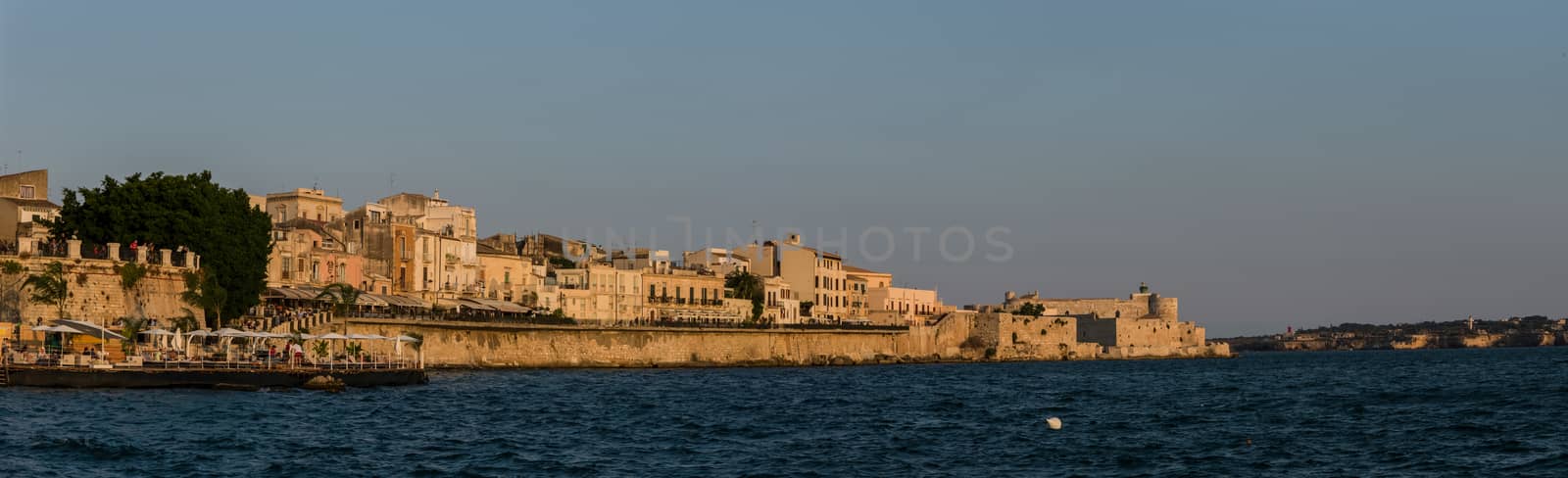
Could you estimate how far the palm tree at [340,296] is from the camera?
75000 millimetres

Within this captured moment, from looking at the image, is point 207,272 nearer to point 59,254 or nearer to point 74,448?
point 59,254

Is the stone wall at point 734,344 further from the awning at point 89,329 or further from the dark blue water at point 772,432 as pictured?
the awning at point 89,329

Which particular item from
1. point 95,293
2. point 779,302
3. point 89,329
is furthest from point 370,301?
point 779,302

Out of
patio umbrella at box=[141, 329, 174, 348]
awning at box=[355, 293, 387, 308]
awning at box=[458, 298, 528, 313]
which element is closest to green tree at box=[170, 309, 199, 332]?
patio umbrella at box=[141, 329, 174, 348]

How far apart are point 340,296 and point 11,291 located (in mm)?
23135

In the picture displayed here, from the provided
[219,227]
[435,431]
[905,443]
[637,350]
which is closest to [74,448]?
[435,431]

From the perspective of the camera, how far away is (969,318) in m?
129

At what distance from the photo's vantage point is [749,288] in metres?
114

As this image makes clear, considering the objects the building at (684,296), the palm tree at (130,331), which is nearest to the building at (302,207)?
the building at (684,296)

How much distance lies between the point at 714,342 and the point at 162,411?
2228 inches

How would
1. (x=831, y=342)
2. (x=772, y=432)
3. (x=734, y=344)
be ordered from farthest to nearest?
1. (x=831, y=342)
2. (x=734, y=344)
3. (x=772, y=432)

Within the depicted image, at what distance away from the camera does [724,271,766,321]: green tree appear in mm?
113375

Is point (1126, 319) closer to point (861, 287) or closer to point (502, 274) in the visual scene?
point (861, 287)

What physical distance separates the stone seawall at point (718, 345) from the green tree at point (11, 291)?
16.2m
